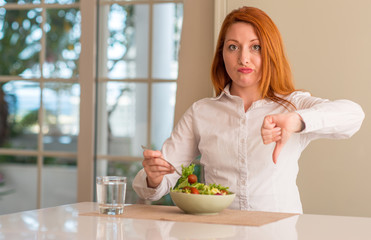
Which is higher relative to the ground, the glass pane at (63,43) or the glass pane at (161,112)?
the glass pane at (63,43)

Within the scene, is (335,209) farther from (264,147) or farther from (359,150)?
(264,147)

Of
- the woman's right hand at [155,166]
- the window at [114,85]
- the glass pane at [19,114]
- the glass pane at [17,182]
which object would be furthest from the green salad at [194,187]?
the glass pane at [19,114]

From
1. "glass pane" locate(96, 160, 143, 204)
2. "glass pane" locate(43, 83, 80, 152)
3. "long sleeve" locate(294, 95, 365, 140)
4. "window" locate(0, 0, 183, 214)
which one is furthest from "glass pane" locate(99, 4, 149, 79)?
"glass pane" locate(43, 83, 80, 152)

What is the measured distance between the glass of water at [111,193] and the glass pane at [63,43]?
4.36 m

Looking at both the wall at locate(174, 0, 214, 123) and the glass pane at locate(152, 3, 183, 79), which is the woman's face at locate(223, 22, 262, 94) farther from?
the glass pane at locate(152, 3, 183, 79)

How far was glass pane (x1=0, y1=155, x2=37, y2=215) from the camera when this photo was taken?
522cm

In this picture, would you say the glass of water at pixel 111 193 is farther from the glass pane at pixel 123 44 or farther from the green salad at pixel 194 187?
the glass pane at pixel 123 44

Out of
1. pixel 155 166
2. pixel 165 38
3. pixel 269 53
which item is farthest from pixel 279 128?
pixel 165 38

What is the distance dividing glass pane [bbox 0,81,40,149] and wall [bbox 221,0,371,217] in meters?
4.00

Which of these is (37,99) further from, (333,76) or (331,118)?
(331,118)

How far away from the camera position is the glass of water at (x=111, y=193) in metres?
1.56

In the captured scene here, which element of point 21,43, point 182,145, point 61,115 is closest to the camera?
point 182,145

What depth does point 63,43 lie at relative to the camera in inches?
237

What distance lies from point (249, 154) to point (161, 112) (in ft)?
3.80
